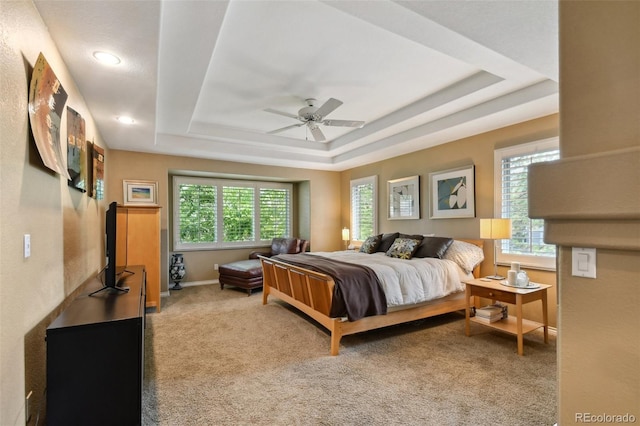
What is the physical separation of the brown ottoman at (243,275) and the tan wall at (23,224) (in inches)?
124

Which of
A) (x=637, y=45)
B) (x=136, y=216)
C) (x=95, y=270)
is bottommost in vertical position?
(x=95, y=270)

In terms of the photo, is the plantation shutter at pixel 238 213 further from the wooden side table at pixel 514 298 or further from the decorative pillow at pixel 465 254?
the wooden side table at pixel 514 298

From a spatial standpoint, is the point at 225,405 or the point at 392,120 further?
the point at 392,120

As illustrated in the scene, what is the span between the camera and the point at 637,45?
1.06 meters

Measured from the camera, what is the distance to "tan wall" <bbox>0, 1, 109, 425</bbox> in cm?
133

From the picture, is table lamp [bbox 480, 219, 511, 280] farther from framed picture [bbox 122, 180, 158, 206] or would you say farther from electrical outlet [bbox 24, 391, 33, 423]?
framed picture [bbox 122, 180, 158, 206]

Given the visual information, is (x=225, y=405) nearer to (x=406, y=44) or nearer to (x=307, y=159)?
(x=406, y=44)

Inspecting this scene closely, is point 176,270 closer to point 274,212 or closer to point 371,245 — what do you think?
point 274,212

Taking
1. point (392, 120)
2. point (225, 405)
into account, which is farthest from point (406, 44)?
point (225, 405)

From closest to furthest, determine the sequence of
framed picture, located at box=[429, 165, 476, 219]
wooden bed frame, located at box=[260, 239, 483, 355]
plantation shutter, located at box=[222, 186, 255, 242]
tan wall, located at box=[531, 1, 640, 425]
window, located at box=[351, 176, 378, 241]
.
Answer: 1. tan wall, located at box=[531, 1, 640, 425]
2. wooden bed frame, located at box=[260, 239, 483, 355]
3. framed picture, located at box=[429, 165, 476, 219]
4. window, located at box=[351, 176, 378, 241]
5. plantation shutter, located at box=[222, 186, 255, 242]

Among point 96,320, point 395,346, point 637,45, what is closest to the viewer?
point 637,45

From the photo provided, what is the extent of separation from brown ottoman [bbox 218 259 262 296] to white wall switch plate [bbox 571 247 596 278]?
462 centimetres

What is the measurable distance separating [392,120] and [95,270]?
13.5 feet

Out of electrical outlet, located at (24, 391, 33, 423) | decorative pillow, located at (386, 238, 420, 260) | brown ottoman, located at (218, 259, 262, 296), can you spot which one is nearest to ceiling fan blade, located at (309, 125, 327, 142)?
decorative pillow, located at (386, 238, 420, 260)
